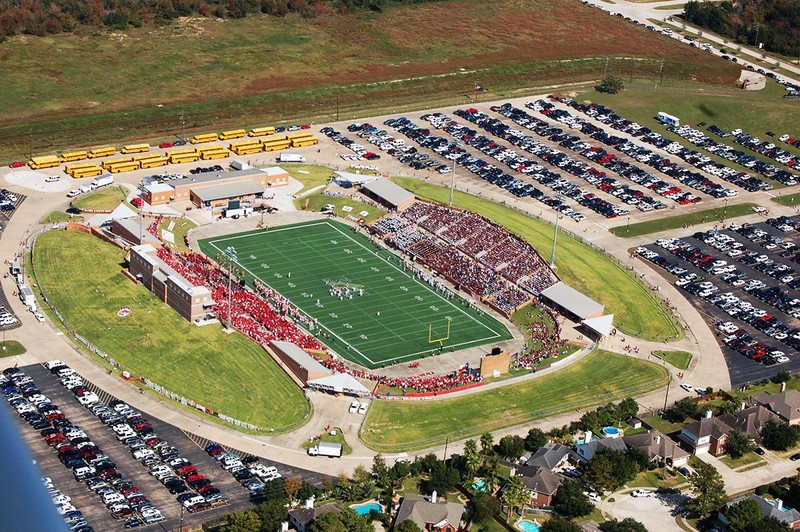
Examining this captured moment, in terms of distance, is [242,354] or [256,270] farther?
[256,270]

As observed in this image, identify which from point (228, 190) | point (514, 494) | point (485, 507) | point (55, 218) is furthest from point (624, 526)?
point (55, 218)

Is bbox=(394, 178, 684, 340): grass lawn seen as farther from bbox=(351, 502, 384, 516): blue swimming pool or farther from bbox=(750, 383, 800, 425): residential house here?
bbox=(351, 502, 384, 516): blue swimming pool

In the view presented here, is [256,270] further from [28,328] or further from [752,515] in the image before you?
[752,515]

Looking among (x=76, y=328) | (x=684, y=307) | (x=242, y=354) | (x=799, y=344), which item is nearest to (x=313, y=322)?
(x=242, y=354)

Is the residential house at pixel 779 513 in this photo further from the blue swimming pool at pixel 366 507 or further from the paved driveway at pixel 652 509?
the blue swimming pool at pixel 366 507

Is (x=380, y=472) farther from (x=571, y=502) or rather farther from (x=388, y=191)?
(x=388, y=191)

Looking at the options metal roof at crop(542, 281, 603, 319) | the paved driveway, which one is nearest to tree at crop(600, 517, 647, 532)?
the paved driveway

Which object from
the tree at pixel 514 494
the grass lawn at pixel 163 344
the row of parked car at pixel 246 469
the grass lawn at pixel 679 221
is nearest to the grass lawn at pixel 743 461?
the tree at pixel 514 494
